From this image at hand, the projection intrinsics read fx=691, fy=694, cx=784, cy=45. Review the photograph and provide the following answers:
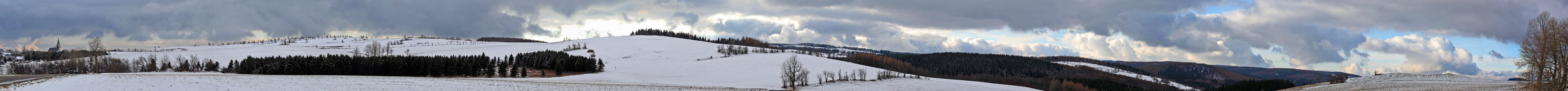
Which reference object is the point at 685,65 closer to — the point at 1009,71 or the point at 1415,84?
the point at 1009,71

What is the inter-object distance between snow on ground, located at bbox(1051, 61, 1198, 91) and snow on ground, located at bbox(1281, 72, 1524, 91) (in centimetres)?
8103

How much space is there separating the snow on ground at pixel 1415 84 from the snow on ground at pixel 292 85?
37.6 m

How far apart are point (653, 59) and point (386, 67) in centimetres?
4674

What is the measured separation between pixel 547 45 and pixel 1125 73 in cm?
14160

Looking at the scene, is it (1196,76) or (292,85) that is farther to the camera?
(1196,76)

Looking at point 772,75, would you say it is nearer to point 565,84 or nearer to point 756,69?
point 756,69

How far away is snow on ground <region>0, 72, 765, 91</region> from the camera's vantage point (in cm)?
3784

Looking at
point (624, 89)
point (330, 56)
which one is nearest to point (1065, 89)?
point (624, 89)

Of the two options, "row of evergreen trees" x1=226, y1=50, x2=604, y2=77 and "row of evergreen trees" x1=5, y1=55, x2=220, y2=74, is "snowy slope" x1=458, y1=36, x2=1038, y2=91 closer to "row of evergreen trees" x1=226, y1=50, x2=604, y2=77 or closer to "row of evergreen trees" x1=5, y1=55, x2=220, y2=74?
"row of evergreen trees" x1=226, y1=50, x2=604, y2=77

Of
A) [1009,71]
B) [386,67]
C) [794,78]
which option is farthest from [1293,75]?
[386,67]

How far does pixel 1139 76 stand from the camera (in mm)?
164125

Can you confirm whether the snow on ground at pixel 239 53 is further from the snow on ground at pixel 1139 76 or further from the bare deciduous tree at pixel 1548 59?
the snow on ground at pixel 1139 76

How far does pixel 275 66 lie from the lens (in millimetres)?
63344

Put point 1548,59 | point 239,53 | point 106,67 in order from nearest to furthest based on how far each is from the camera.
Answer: point 1548,59 < point 106,67 < point 239,53
